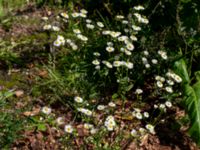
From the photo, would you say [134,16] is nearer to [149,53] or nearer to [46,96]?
[149,53]

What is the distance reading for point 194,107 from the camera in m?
4.14

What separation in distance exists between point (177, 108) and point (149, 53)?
60 centimetres

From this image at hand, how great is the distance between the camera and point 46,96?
14.7ft

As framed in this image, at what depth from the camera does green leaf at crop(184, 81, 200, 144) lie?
158 inches

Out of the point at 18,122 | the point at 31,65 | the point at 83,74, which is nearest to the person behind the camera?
the point at 18,122

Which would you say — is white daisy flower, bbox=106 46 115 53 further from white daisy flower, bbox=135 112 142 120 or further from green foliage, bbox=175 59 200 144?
white daisy flower, bbox=135 112 142 120

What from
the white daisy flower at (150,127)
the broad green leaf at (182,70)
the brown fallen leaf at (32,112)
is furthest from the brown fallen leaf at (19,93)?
the broad green leaf at (182,70)

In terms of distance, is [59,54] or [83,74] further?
[59,54]

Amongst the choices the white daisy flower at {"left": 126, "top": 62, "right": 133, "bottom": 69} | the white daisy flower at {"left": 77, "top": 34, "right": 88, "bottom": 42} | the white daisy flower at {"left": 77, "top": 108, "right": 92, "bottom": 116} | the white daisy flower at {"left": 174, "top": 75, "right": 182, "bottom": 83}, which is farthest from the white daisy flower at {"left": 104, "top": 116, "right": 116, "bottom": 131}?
the white daisy flower at {"left": 77, "top": 34, "right": 88, "bottom": 42}

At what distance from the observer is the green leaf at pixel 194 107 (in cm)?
401

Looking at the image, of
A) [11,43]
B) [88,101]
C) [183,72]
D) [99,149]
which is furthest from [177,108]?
[11,43]

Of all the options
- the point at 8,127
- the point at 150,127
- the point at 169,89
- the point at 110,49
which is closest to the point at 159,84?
the point at 169,89

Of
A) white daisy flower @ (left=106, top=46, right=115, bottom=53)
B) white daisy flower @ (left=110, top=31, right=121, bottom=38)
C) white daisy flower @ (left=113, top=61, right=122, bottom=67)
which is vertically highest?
white daisy flower @ (left=110, top=31, right=121, bottom=38)

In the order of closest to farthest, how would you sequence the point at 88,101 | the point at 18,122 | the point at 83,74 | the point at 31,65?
the point at 18,122, the point at 88,101, the point at 83,74, the point at 31,65
